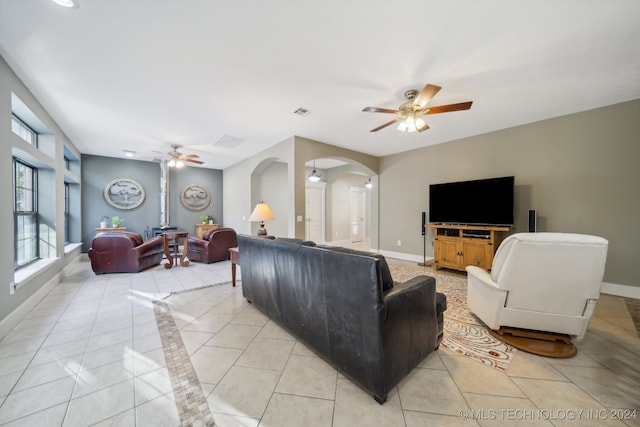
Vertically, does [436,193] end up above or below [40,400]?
above

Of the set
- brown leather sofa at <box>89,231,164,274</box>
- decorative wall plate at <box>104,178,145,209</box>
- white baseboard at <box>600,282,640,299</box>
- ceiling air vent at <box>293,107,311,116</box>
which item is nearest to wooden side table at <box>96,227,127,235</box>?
decorative wall plate at <box>104,178,145,209</box>

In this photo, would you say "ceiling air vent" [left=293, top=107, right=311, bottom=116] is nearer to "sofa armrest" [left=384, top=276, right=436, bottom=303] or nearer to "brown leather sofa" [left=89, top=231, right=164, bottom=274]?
"sofa armrest" [left=384, top=276, right=436, bottom=303]

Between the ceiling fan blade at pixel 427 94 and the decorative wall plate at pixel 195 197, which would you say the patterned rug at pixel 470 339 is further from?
the decorative wall plate at pixel 195 197

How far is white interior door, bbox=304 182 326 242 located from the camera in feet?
24.6

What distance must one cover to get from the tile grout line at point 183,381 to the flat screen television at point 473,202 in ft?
15.2

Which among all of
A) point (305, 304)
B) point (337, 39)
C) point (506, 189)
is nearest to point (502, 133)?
point (506, 189)

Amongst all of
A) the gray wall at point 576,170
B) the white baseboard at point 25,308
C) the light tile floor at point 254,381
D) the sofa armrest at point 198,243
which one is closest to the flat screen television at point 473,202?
the gray wall at point 576,170

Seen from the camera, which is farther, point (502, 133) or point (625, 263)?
point (502, 133)

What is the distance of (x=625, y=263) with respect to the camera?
10.6 feet

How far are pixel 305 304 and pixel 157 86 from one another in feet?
9.71

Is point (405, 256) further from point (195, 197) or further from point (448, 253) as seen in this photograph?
point (195, 197)

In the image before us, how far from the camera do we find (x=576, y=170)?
140 inches

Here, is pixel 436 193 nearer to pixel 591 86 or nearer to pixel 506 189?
pixel 506 189

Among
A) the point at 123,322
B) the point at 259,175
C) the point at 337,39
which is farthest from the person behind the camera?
the point at 259,175
